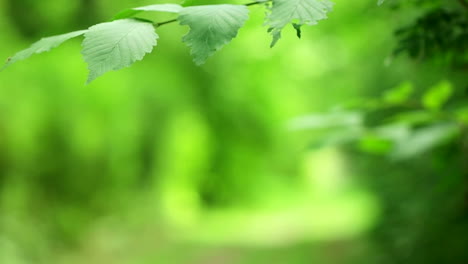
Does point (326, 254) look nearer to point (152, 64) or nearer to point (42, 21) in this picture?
point (152, 64)

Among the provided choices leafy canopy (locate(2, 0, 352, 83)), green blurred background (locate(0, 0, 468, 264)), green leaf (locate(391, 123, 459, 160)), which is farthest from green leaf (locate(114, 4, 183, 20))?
green blurred background (locate(0, 0, 468, 264))

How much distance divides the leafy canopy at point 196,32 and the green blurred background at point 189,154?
142 cm

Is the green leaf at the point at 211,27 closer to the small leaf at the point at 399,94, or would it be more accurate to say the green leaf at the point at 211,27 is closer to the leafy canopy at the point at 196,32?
the leafy canopy at the point at 196,32

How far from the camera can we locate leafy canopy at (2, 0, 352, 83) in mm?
455

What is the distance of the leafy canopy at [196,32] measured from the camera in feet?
1.49

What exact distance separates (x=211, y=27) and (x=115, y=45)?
0.28 ft

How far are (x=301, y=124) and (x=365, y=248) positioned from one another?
4.13ft

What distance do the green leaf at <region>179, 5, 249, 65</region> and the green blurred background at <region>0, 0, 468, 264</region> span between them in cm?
142

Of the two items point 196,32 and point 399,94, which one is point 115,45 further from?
point 399,94

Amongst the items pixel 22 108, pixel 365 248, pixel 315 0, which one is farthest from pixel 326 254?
pixel 315 0

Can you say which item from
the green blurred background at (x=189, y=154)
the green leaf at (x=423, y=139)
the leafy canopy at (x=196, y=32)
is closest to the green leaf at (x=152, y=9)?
the leafy canopy at (x=196, y=32)

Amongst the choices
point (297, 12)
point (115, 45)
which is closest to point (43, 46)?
point (115, 45)

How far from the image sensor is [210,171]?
3615mm

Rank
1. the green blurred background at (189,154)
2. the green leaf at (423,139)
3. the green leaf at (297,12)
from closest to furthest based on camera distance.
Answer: the green leaf at (297,12)
the green leaf at (423,139)
the green blurred background at (189,154)
